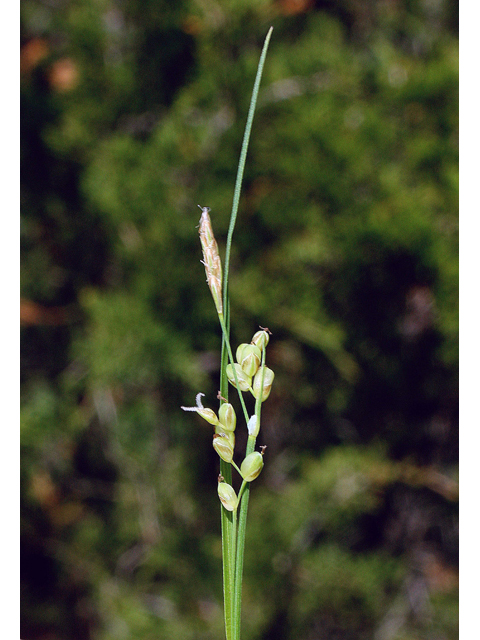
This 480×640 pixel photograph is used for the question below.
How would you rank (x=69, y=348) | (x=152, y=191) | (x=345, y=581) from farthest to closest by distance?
(x=69, y=348) < (x=345, y=581) < (x=152, y=191)

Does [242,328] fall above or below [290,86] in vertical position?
below

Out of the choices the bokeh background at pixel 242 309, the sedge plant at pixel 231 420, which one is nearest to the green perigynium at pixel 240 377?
the sedge plant at pixel 231 420

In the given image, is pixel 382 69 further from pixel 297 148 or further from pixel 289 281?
pixel 289 281

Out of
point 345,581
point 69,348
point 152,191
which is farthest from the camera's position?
point 69,348

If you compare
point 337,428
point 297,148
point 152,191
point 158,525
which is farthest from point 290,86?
point 158,525

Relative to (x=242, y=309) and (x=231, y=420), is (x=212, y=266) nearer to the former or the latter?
(x=231, y=420)

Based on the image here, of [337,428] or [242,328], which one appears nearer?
[242,328]

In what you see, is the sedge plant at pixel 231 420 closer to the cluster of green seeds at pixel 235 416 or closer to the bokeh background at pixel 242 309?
the cluster of green seeds at pixel 235 416

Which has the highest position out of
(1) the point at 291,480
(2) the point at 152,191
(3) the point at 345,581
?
(2) the point at 152,191

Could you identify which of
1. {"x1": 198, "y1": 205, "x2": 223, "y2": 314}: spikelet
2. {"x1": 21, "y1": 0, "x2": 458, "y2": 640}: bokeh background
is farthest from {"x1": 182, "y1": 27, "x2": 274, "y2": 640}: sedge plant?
{"x1": 21, "y1": 0, "x2": 458, "y2": 640}: bokeh background
